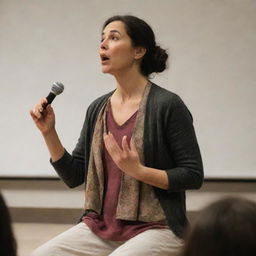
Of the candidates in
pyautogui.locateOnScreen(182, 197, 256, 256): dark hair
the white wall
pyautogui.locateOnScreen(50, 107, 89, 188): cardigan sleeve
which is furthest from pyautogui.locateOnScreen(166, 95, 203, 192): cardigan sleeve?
the white wall

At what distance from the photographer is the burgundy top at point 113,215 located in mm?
1596

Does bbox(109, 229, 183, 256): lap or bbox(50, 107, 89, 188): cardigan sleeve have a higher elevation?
bbox(50, 107, 89, 188): cardigan sleeve

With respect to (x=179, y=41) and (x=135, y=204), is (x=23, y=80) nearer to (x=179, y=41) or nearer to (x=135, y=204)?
(x=179, y=41)

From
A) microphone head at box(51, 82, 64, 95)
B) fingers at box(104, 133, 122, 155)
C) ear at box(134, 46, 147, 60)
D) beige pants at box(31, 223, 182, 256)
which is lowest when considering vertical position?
beige pants at box(31, 223, 182, 256)

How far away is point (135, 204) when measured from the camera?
158cm

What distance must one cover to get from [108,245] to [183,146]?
1.40 feet

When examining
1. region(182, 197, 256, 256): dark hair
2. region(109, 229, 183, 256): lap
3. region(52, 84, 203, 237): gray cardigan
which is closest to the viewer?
region(182, 197, 256, 256): dark hair

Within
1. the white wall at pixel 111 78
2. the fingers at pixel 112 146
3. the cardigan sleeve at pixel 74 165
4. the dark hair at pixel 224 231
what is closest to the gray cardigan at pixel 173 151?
the fingers at pixel 112 146

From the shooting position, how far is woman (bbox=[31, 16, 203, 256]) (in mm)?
1545

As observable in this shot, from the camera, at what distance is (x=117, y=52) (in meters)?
1.73

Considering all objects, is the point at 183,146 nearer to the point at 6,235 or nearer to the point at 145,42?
the point at 145,42

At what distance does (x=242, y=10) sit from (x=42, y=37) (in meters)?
1.34

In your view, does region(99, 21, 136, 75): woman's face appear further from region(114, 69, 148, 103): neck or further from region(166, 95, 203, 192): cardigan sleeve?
region(166, 95, 203, 192): cardigan sleeve

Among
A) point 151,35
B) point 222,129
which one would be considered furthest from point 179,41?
point 151,35
